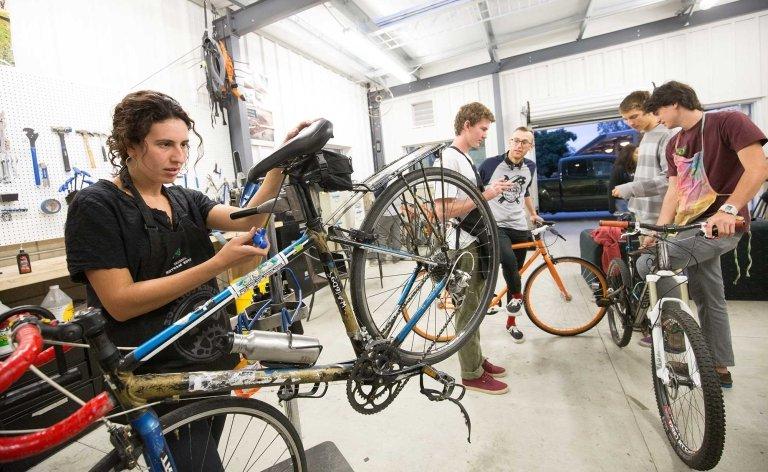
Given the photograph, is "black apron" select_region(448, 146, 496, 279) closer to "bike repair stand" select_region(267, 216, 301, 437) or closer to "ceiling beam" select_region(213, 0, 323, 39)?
"bike repair stand" select_region(267, 216, 301, 437)

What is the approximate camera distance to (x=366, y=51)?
4.42 m

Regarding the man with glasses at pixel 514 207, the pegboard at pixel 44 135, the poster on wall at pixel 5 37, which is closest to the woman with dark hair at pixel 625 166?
the man with glasses at pixel 514 207

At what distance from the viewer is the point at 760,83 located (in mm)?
4562

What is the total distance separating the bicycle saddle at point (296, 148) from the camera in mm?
881

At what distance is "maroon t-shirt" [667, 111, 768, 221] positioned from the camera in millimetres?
1507

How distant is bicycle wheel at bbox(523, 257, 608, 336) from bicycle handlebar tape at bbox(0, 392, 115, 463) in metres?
2.52

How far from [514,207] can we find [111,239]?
→ 2449 millimetres

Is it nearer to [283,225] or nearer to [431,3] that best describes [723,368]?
[283,225]

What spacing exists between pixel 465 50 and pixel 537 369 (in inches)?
206

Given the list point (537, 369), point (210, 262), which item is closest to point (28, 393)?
point (210, 262)

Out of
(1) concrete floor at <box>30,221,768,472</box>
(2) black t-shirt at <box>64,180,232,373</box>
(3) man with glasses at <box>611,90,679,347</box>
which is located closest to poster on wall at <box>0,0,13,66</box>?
(2) black t-shirt at <box>64,180,232,373</box>

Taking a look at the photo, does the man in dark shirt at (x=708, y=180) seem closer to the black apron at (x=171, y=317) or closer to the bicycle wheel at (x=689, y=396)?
the bicycle wheel at (x=689, y=396)

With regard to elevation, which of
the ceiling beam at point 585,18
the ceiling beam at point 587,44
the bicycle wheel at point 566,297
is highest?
the ceiling beam at point 585,18

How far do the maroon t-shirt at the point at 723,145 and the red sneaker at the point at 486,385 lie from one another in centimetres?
135
